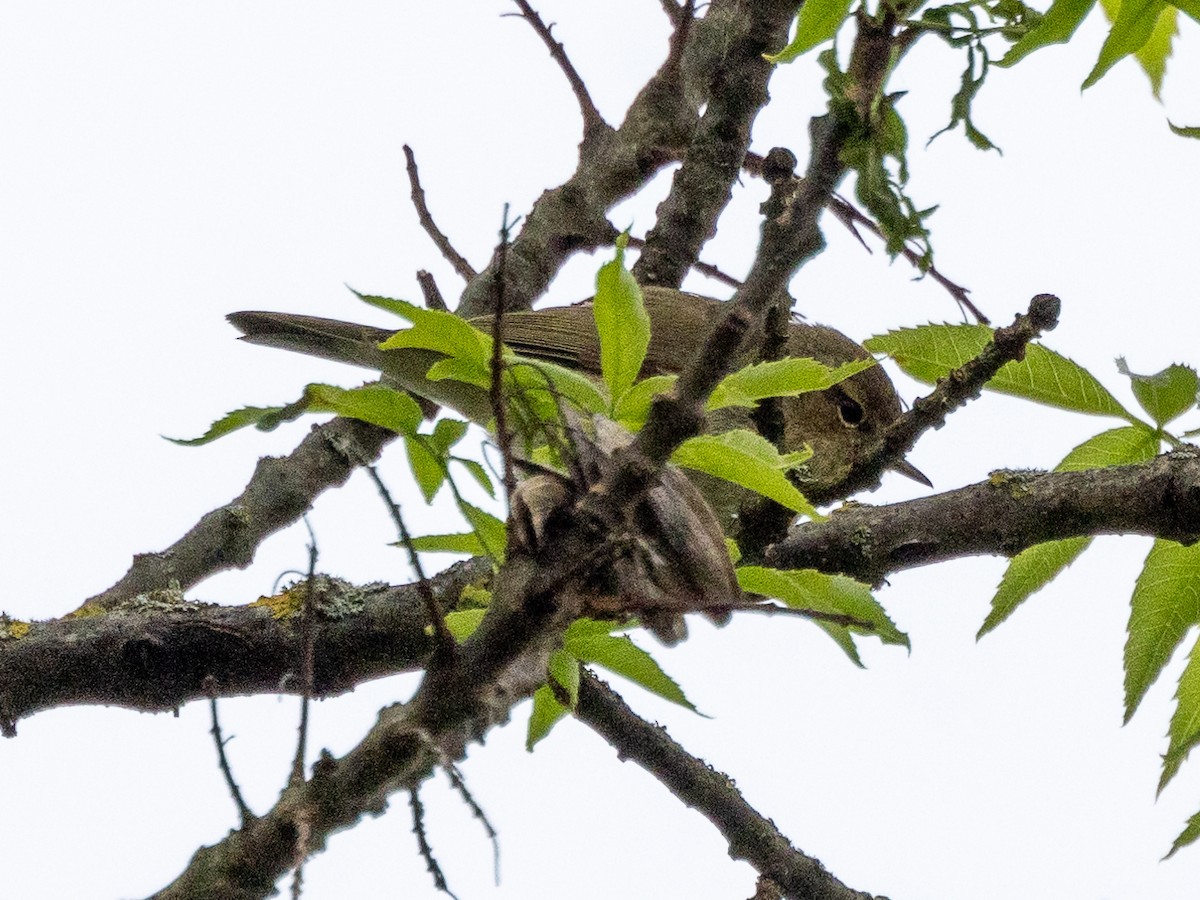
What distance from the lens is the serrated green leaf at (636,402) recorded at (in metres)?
1.97

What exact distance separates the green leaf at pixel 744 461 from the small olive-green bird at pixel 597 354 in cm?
190

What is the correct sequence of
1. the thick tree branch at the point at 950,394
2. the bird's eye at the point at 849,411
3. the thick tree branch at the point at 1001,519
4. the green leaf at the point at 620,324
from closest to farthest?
the green leaf at the point at 620,324 → the thick tree branch at the point at 950,394 → the thick tree branch at the point at 1001,519 → the bird's eye at the point at 849,411

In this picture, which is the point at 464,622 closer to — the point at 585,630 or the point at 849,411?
the point at 585,630

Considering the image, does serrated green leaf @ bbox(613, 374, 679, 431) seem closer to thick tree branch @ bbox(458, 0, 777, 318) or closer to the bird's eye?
thick tree branch @ bbox(458, 0, 777, 318)

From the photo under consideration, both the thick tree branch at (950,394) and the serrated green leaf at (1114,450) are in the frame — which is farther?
the serrated green leaf at (1114,450)

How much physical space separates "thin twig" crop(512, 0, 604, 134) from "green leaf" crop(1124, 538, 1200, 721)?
2.69m

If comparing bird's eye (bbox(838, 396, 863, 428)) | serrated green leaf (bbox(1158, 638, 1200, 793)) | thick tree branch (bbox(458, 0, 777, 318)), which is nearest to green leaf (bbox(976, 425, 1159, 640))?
serrated green leaf (bbox(1158, 638, 1200, 793))

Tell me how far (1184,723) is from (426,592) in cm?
183

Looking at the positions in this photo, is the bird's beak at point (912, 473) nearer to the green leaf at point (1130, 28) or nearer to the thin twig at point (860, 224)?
the thin twig at point (860, 224)

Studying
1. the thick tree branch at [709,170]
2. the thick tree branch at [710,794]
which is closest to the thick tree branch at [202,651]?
the thick tree branch at [710,794]

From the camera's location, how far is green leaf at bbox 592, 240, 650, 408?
190cm

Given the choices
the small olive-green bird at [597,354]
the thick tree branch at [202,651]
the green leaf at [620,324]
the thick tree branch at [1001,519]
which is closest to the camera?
the green leaf at [620,324]

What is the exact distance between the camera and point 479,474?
221 cm

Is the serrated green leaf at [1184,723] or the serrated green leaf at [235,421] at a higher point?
the serrated green leaf at [235,421]
